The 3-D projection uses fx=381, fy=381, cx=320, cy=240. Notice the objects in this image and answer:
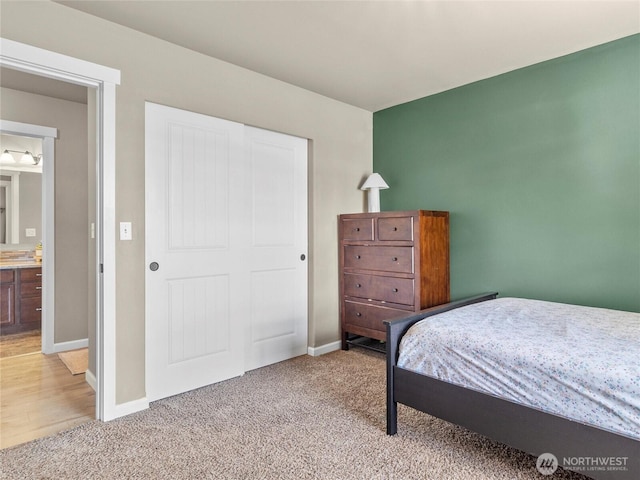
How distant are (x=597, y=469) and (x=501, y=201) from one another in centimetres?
206

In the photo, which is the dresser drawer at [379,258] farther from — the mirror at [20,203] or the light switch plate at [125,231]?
the mirror at [20,203]

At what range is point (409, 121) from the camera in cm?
370

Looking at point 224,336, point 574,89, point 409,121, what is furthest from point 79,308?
point 574,89

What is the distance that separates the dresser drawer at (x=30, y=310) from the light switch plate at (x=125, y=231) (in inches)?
120

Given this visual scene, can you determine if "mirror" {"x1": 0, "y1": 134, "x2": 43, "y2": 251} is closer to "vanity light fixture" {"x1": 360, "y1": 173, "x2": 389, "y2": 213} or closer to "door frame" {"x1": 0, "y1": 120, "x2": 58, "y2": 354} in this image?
"door frame" {"x1": 0, "y1": 120, "x2": 58, "y2": 354}

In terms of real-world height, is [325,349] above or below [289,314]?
below

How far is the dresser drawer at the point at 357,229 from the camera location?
3399mm

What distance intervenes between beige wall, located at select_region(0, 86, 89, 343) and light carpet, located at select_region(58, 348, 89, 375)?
0.17m

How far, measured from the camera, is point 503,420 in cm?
170

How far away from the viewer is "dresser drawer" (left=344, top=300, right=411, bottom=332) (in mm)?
3261

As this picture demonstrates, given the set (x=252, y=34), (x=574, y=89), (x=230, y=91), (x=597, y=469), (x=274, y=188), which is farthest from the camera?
(x=274, y=188)

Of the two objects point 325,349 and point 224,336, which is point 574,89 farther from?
point 224,336

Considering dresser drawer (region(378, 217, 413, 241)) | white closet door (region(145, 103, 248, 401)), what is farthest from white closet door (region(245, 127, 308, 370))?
dresser drawer (region(378, 217, 413, 241))

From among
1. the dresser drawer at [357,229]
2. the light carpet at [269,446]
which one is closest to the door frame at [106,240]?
the light carpet at [269,446]
